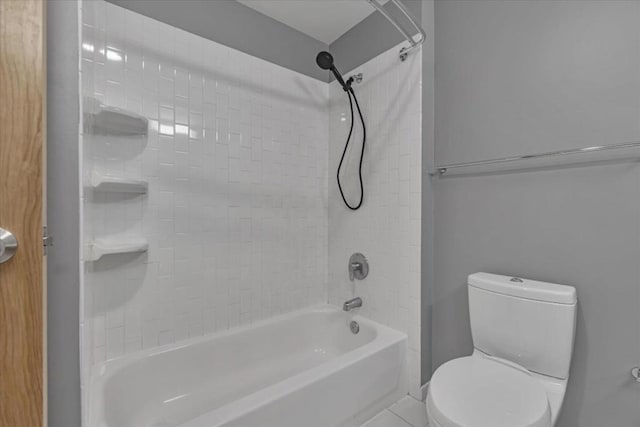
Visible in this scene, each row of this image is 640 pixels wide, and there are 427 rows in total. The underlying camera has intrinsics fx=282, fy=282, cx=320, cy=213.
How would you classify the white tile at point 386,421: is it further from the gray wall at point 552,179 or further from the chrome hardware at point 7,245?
the chrome hardware at point 7,245

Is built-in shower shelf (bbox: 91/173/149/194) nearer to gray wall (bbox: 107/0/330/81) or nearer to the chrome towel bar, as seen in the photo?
gray wall (bbox: 107/0/330/81)

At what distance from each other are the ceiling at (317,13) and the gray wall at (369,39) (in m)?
0.06

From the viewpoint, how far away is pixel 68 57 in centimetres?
63

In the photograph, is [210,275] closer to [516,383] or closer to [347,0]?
[516,383]

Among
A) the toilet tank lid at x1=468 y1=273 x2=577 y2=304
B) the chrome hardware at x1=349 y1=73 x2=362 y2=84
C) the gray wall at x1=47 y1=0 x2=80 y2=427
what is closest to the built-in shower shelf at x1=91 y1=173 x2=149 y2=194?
the gray wall at x1=47 y1=0 x2=80 y2=427

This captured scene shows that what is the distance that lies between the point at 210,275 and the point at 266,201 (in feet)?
1.89

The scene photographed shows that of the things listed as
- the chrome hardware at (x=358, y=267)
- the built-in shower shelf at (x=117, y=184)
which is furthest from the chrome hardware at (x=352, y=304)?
the built-in shower shelf at (x=117, y=184)

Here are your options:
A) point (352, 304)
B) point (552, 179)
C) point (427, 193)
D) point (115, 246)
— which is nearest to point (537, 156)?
point (552, 179)

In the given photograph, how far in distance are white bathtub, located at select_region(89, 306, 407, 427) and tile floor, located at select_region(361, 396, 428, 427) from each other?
0.05 metres

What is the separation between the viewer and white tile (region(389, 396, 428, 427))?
57.9 inches

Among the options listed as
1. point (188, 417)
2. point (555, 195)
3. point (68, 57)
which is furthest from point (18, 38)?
point (555, 195)

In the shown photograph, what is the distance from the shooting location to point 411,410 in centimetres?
154

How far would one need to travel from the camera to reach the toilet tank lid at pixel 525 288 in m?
1.11

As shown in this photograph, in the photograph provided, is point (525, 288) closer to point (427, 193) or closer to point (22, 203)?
point (427, 193)
